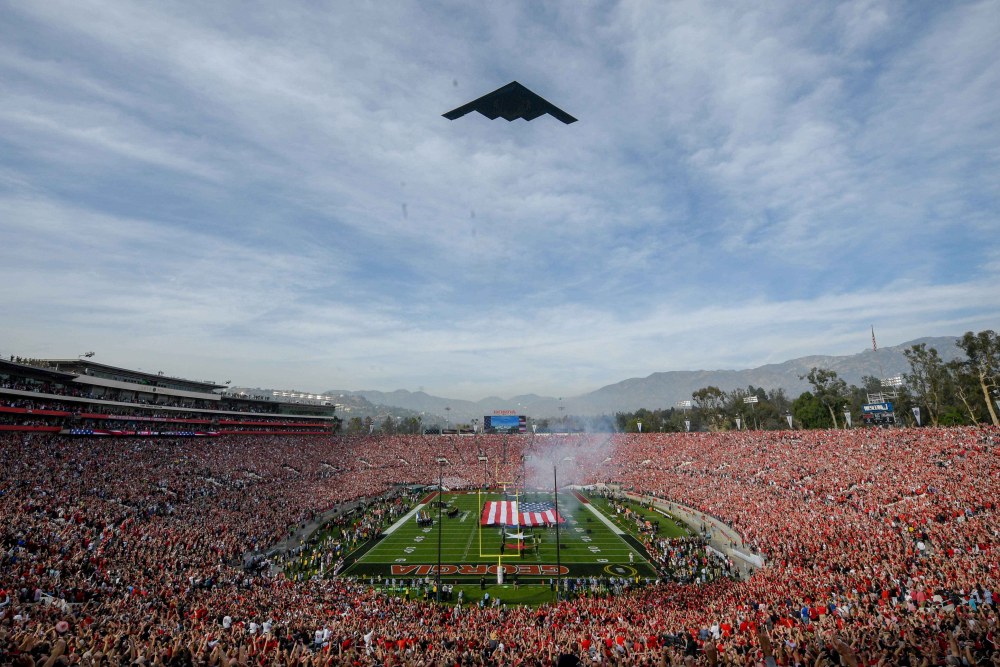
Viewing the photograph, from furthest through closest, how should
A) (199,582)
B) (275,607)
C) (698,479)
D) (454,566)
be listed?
(698,479) → (454,566) → (199,582) → (275,607)

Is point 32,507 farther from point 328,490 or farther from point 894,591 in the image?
point 894,591

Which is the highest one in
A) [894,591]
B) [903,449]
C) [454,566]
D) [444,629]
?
[903,449]

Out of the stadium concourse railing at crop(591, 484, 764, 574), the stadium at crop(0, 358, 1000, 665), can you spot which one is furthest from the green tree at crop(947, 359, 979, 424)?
the stadium concourse railing at crop(591, 484, 764, 574)

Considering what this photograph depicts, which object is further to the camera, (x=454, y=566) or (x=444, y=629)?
(x=454, y=566)

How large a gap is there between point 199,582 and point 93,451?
27865 millimetres

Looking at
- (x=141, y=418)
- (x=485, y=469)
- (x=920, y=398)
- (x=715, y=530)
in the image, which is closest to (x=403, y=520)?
(x=485, y=469)

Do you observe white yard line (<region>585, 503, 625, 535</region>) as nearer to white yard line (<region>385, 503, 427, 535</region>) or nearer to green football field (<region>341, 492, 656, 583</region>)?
green football field (<region>341, 492, 656, 583</region>)

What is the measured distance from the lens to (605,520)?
127ft

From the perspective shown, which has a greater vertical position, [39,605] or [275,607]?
[39,605]

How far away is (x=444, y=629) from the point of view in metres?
15.6

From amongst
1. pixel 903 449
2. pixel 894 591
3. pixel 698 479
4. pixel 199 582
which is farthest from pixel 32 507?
pixel 903 449

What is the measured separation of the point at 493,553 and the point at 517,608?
1243cm

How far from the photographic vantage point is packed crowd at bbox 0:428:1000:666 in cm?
1045

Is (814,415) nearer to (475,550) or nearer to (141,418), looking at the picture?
(475,550)
